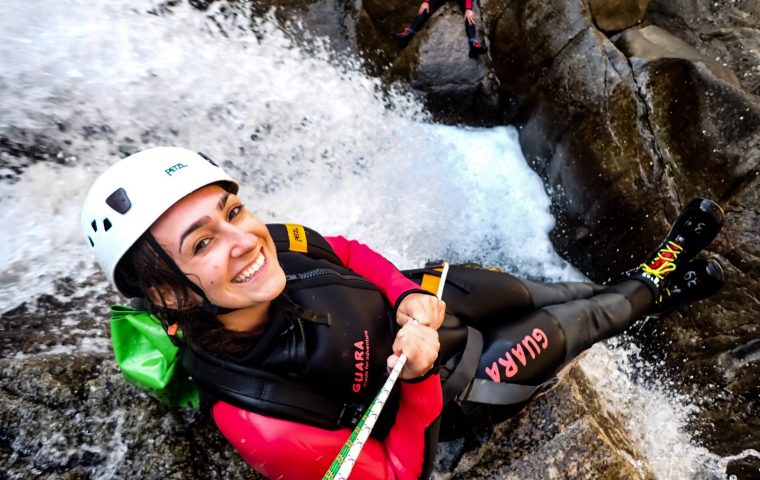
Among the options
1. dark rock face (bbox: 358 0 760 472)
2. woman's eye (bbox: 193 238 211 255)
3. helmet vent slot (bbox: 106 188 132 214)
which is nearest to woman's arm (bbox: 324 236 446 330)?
woman's eye (bbox: 193 238 211 255)

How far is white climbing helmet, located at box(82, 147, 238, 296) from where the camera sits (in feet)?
5.26

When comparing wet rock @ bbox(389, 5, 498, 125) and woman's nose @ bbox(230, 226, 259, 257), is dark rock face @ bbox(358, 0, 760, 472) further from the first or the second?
woman's nose @ bbox(230, 226, 259, 257)

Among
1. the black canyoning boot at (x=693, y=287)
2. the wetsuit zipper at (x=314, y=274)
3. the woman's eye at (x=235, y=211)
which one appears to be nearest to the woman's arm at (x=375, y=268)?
the wetsuit zipper at (x=314, y=274)

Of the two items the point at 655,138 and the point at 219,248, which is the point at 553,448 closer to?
the point at 219,248

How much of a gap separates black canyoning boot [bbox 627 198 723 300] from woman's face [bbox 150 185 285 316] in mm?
3111

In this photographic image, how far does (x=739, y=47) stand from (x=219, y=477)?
20.7 ft

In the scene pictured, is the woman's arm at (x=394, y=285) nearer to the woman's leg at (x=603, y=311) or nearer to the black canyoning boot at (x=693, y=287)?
the woman's leg at (x=603, y=311)

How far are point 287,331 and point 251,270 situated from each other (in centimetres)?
36

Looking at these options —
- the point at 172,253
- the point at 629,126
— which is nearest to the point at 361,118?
the point at 629,126

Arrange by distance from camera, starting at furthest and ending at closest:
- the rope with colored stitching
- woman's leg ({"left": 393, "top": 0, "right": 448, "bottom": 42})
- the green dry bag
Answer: woman's leg ({"left": 393, "top": 0, "right": 448, "bottom": 42}) → the green dry bag → the rope with colored stitching

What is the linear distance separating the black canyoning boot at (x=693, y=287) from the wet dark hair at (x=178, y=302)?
3434 millimetres

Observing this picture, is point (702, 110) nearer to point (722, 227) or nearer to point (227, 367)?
point (722, 227)

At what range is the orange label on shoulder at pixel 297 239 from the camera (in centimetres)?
236

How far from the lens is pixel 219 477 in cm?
247
